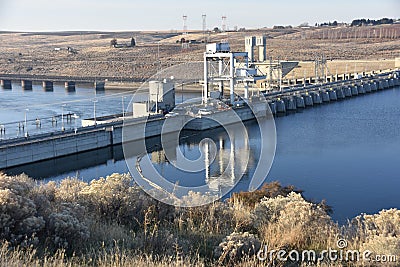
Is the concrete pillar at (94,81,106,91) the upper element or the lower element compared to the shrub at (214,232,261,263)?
lower

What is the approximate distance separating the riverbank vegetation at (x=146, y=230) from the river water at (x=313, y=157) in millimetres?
5292

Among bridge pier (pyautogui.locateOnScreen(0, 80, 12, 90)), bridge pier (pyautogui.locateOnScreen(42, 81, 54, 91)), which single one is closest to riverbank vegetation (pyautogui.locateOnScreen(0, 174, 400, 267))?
bridge pier (pyautogui.locateOnScreen(42, 81, 54, 91))

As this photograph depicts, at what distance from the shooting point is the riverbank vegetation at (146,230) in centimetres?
376

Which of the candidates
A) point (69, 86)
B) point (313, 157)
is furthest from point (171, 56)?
point (313, 157)

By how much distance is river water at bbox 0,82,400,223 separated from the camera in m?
12.3

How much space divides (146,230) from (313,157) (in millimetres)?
12111

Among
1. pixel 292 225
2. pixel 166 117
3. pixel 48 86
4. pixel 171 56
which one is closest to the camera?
pixel 292 225

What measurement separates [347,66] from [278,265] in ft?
148

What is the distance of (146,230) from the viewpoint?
15.0 ft

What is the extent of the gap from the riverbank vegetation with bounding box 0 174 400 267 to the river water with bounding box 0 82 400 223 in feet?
17.4

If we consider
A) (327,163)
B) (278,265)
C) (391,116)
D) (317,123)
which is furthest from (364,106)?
(278,265)

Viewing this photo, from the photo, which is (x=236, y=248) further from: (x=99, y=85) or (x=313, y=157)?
(x=99, y=85)

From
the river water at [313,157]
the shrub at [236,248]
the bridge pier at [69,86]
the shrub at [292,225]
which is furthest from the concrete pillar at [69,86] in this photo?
the shrub at [236,248]

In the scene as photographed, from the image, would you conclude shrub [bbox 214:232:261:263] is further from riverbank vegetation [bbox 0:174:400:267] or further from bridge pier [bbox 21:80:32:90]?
bridge pier [bbox 21:80:32:90]
